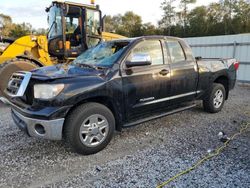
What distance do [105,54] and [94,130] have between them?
1517 mm

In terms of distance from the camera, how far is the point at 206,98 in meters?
5.42

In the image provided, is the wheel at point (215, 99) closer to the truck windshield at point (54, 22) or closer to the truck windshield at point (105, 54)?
the truck windshield at point (105, 54)

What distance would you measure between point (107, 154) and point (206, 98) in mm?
3049

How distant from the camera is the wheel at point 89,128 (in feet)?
10.7

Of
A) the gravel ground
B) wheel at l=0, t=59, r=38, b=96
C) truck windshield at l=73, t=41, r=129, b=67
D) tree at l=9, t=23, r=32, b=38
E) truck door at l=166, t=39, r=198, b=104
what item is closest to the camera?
the gravel ground

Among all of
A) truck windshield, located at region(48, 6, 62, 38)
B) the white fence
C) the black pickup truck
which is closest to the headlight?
the black pickup truck

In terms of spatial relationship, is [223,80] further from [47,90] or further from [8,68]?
[8,68]

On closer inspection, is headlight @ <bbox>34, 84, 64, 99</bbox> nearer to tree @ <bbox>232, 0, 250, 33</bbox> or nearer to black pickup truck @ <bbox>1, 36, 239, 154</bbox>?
black pickup truck @ <bbox>1, 36, 239, 154</bbox>

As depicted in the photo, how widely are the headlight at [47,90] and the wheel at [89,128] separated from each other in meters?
0.40

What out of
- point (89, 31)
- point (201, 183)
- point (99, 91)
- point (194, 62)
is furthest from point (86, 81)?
point (89, 31)

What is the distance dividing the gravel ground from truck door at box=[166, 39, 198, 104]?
0.69 metres

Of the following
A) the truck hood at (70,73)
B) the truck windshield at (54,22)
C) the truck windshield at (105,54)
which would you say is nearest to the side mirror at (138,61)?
the truck windshield at (105,54)

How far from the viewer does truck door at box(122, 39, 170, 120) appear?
383cm

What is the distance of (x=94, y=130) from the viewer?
3467mm
